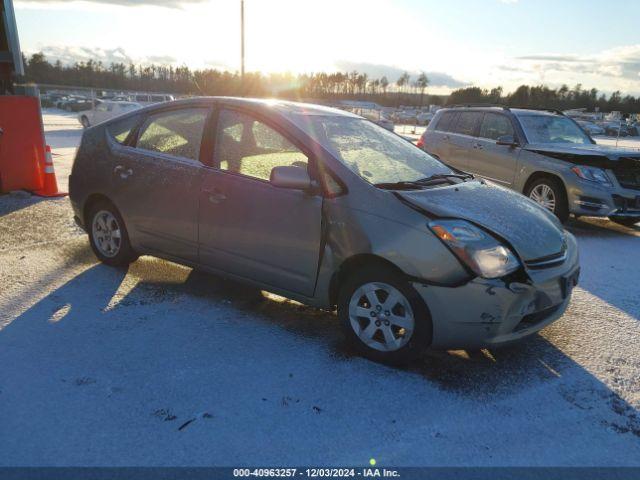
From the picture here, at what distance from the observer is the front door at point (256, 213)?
11.6 ft

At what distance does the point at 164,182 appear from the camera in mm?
4293

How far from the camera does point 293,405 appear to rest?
9.41 feet

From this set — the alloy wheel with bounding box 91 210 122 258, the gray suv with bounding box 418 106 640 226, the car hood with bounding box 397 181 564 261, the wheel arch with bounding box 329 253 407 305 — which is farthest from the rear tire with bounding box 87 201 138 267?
the gray suv with bounding box 418 106 640 226

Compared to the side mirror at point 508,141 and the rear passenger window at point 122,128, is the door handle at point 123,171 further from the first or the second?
the side mirror at point 508,141

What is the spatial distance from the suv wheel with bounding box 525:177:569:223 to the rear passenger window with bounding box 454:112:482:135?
5.29ft

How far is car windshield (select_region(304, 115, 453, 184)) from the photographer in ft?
11.9

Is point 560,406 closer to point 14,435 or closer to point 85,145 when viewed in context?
point 14,435

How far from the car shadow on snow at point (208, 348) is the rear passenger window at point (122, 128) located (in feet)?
4.56

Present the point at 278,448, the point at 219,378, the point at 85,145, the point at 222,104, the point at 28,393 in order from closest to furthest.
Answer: the point at 278,448 < the point at 28,393 < the point at 219,378 < the point at 222,104 < the point at 85,145

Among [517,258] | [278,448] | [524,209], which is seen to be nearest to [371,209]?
[517,258]

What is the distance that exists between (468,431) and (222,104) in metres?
2.98

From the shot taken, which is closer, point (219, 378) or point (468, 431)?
point (468, 431)

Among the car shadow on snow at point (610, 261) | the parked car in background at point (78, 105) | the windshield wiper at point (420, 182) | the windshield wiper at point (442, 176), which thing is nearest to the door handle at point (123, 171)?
the windshield wiper at point (420, 182)

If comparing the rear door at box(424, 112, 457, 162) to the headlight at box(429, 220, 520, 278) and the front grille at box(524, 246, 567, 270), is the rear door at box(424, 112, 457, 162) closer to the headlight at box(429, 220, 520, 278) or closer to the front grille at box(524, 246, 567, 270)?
the front grille at box(524, 246, 567, 270)
